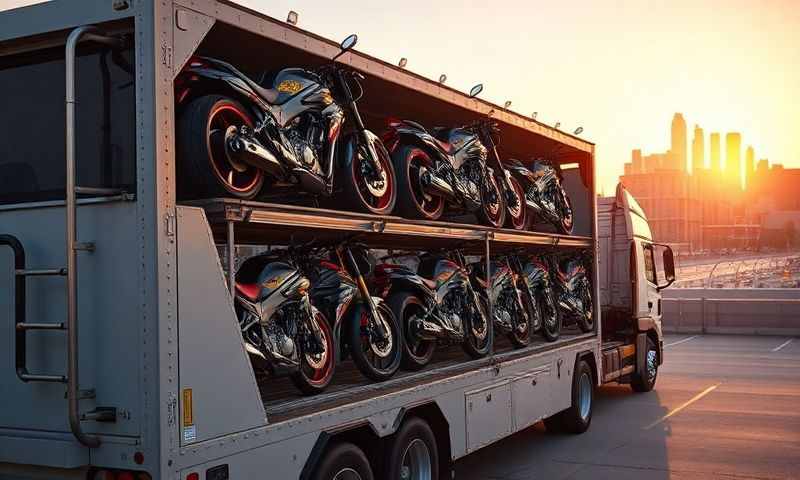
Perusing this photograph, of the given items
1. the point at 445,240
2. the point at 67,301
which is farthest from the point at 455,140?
the point at 67,301

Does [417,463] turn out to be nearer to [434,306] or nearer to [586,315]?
[434,306]

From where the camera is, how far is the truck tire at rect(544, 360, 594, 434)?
10.7 metres

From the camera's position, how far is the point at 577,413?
1070cm

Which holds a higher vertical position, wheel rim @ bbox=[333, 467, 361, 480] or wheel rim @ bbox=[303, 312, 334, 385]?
wheel rim @ bbox=[303, 312, 334, 385]

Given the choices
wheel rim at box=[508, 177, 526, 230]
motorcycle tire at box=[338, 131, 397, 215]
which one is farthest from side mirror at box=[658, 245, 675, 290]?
motorcycle tire at box=[338, 131, 397, 215]

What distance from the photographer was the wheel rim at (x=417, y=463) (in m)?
6.80

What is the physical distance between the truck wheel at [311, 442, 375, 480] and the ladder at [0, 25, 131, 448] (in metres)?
1.50

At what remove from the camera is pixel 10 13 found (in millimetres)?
5031

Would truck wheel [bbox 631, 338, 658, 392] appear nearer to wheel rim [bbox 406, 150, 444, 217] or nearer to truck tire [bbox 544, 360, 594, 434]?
truck tire [bbox 544, 360, 594, 434]

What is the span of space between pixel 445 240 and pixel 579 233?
4.43 metres

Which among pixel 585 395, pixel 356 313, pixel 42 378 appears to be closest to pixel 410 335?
pixel 356 313

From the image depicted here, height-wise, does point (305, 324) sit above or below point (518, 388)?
above

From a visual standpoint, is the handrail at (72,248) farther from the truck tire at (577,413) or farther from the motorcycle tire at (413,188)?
the truck tire at (577,413)

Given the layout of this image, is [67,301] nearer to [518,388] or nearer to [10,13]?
[10,13]
